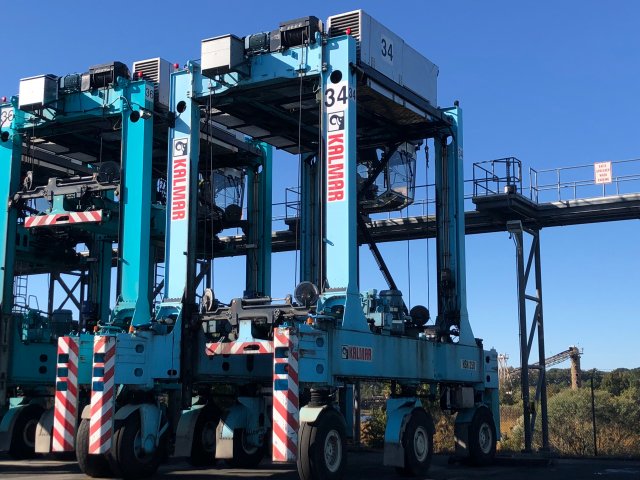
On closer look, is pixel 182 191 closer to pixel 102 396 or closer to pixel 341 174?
pixel 341 174

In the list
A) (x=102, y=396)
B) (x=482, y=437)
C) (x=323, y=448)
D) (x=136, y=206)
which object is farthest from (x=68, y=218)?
(x=482, y=437)

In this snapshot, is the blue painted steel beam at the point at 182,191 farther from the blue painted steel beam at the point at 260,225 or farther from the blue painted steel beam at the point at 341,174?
the blue painted steel beam at the point at 260,225

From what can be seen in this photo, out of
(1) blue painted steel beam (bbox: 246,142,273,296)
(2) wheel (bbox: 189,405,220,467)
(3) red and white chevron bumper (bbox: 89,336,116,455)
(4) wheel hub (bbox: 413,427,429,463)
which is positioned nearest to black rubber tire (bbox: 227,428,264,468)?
(2) wheel (bbox: 189,405,220,467)

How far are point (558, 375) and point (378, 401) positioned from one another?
6031 centimetres

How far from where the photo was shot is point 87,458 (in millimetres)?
14211

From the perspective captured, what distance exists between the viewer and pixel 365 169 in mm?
21203

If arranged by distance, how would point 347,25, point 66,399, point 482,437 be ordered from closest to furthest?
point 66,399, point 347,25, point 482,437

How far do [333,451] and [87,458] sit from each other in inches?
164

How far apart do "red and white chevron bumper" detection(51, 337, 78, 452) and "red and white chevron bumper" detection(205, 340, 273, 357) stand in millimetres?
2377

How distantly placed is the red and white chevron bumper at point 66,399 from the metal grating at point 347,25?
739 cm

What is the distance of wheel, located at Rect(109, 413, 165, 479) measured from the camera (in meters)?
14.0

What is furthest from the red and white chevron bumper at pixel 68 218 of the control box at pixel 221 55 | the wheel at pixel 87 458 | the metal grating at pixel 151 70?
the wheel at pixel 87 458

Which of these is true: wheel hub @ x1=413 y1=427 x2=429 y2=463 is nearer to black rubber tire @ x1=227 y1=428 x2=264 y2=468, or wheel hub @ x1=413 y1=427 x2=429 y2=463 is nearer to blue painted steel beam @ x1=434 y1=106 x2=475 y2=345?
black rubber tire @ x1=227 y1=428 x2=264 y2=468

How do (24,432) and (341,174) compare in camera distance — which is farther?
(24,432)
